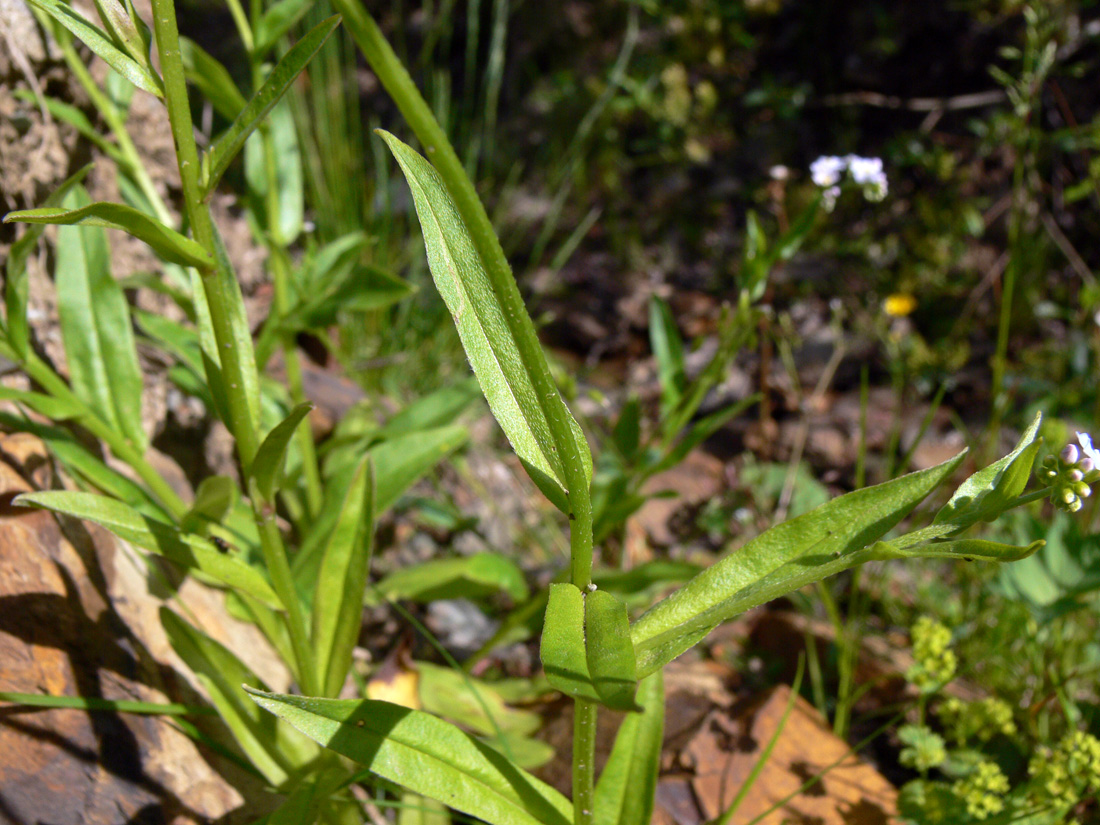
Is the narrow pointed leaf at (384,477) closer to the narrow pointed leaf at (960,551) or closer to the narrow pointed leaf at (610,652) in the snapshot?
the narrow pointed leaf at (610,652)

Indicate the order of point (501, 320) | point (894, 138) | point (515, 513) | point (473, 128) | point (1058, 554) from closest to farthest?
point (501, 320) < point (1058, 554) < point (515, 513) < point (894, 138) < point (473, 128)

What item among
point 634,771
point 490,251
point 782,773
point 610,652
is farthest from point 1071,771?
point 490,251

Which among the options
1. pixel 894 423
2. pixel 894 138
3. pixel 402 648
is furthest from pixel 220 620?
pixel 894 138

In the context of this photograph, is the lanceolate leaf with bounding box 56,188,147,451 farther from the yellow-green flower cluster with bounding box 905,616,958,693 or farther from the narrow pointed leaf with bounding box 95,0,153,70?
the yellow-green flower cluster with bounding box 905,616,958,693

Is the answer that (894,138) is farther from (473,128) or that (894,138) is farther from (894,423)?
(473,128)

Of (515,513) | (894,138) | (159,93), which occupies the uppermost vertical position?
(894,138)

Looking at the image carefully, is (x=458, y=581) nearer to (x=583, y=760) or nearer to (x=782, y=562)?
(x=583, y=760)
